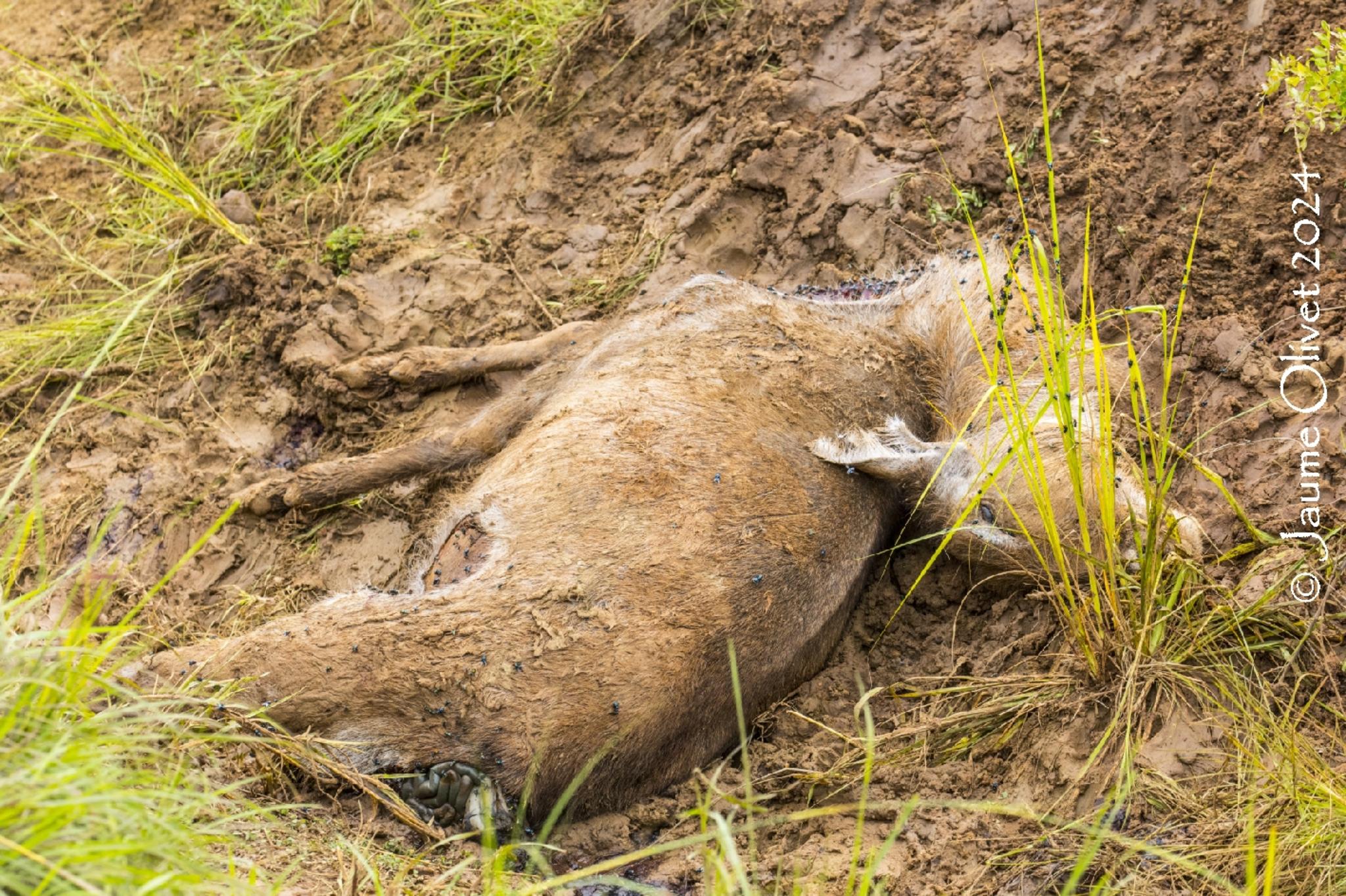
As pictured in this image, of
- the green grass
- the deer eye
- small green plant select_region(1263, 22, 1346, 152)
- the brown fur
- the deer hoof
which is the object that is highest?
the green grass

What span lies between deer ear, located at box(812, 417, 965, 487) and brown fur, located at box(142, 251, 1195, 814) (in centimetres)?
5

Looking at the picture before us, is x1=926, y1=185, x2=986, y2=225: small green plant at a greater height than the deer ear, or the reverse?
x1=926, y1=185, x2=986, y2=225: small green plant

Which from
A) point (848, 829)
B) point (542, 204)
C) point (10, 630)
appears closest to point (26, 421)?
point (542, 204)

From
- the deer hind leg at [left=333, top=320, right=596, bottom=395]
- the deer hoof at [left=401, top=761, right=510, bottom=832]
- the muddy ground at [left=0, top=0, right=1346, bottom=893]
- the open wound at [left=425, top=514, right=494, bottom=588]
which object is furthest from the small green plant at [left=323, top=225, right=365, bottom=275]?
the deer hoof at [left=401, top=761, right=510, bottom=832]

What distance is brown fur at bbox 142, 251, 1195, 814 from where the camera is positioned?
3514 millimetres

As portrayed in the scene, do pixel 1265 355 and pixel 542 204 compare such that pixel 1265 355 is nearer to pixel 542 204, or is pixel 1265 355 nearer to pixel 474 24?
pixel 542 204

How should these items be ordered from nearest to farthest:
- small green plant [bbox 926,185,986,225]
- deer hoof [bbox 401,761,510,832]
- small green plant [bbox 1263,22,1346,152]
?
1. deer hoof [bbox 401,761,510,832]
2. small green plant [bbox 1263,22,1346,152]
3. small green plant [bbox 926,185,986,225]

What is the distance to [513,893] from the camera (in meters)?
2.45

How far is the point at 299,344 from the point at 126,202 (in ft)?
4.86

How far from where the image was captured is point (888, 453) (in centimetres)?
416

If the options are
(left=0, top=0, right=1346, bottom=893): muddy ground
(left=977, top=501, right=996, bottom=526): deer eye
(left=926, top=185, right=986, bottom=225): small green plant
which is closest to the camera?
(left=0, top=0, right=1346, bottom=893): muddy ground

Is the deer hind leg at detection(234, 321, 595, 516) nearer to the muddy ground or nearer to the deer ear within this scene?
the muddy ground

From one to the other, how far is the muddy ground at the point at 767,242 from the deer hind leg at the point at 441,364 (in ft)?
0.28

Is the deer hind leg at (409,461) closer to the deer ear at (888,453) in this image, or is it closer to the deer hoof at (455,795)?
the deer ear at (888,453)
